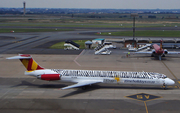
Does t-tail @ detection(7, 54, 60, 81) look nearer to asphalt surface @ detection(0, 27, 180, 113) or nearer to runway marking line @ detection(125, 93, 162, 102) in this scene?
asphalt surface @ detection(0, 27, 180, 113)

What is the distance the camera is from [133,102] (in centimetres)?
2875

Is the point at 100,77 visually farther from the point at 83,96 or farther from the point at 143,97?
the point at 143,97

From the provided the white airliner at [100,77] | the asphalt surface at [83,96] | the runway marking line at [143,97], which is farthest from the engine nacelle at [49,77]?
the runway marking line at [143,97]

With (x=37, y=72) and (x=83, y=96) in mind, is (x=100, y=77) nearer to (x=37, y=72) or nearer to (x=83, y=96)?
(x=83, y=96)

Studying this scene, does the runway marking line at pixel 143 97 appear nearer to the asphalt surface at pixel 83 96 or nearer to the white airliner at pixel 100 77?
the asphalt surface at pixel 83 96

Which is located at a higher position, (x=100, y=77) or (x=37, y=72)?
(x=37, y=72)

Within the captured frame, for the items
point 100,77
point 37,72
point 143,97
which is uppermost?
point 37,72

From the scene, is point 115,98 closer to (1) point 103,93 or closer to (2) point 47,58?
(1) point 103,93

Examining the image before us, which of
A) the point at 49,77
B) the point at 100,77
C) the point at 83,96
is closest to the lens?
the point at 83,96

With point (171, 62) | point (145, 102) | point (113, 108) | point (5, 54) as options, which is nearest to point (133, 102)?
point (145, 102)

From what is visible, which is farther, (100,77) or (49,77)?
(100,77)

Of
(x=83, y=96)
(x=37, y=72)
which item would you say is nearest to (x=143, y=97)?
(x=83, y=96)

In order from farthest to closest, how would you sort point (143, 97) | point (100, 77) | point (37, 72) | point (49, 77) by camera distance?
point (37, 72) < point (100, 77) < point (49, 77) < point (143, 97)

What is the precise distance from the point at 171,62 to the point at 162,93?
24.4 metres
